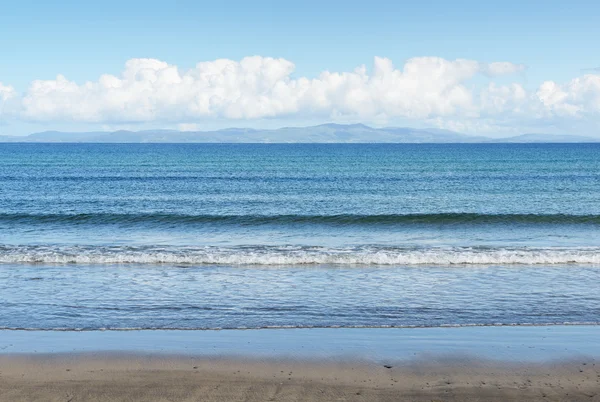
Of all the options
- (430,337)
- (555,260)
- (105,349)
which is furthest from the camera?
(555,260)

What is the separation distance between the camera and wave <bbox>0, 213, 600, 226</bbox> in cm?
3116

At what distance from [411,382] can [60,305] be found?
8.58m

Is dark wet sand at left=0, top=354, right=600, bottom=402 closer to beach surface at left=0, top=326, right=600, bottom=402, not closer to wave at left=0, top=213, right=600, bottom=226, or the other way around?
beach surface at left=0, top=326, right=600, bottom=402

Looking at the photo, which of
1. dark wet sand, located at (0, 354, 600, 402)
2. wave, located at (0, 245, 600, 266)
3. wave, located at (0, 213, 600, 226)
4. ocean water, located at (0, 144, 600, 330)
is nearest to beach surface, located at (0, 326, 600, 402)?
dark wet sand, located at (0, 354, 600, 402)

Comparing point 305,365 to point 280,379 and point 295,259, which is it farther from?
point 295,259

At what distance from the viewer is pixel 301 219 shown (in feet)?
105

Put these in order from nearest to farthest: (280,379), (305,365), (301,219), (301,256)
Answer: (280,379) < (305,365) < (301,256) < (301,219)

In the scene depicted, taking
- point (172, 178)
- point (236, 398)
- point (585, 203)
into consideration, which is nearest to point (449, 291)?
point (236, 398)

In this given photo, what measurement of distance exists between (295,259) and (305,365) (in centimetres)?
1035

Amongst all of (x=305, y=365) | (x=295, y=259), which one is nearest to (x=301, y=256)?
(x=295, y=259)

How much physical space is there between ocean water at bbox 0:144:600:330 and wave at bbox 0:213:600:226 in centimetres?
12

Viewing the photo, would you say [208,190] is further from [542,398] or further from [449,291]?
[542,398]

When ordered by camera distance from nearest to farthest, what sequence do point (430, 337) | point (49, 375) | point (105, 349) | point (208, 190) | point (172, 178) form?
point (49, 375)
point (105, 349)
point (430, 337)
point (208, 190)
point (172, 178)

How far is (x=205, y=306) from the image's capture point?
14.5 meters
